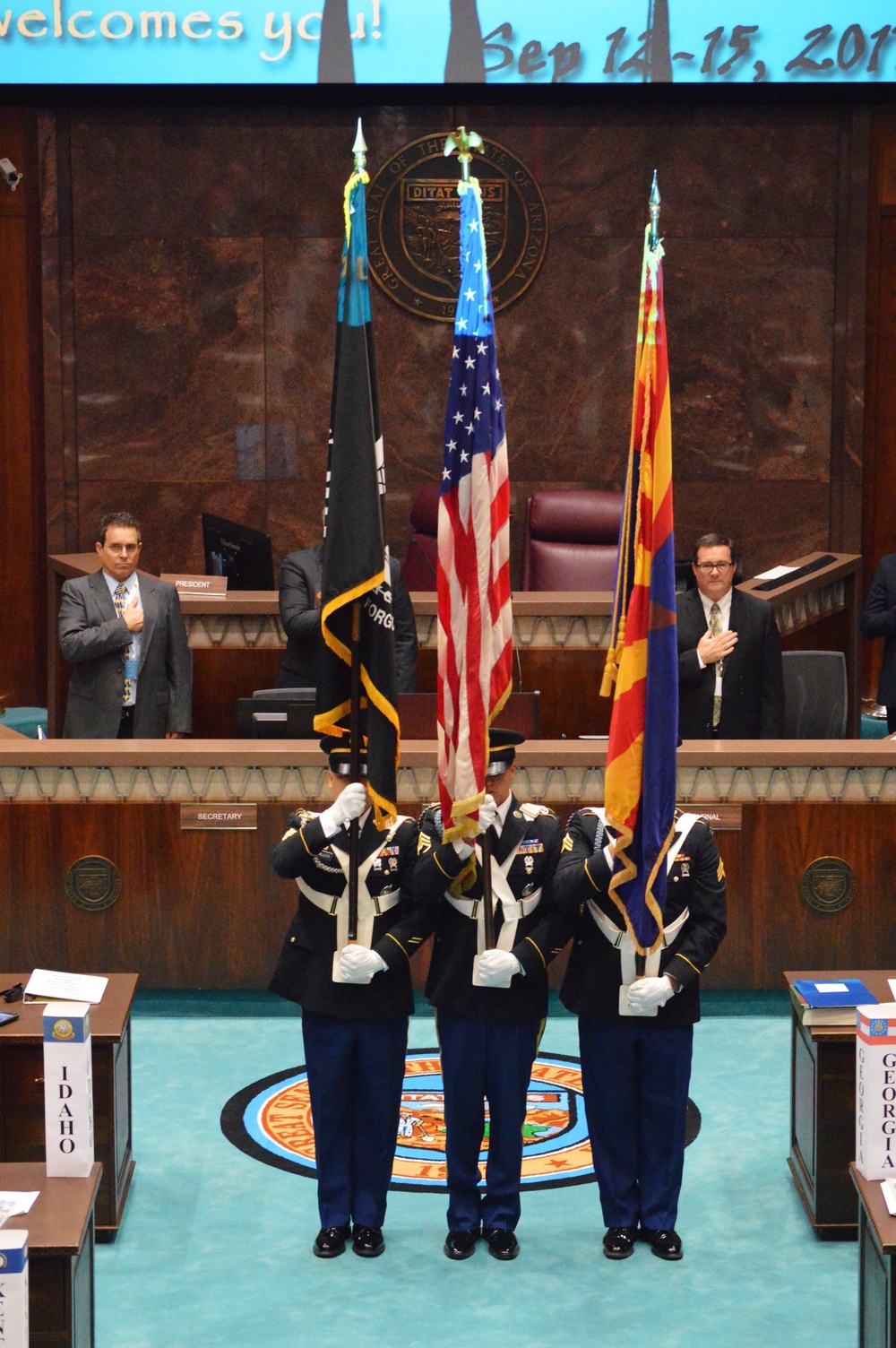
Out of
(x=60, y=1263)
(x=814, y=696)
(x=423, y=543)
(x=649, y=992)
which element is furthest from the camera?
(x=423, y=543)

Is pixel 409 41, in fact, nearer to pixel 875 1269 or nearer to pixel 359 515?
pixel 359 515

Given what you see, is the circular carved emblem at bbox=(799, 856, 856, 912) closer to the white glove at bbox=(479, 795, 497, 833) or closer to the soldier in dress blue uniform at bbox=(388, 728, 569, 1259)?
the soldier in dress blue uniform at bbox=(388, 728, 569, 1259)

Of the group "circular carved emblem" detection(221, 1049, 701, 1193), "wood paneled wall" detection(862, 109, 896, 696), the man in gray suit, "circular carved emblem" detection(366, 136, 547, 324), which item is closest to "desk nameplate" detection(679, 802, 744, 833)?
"circular carved emblem" detection(221, 1049, 701, 1193)

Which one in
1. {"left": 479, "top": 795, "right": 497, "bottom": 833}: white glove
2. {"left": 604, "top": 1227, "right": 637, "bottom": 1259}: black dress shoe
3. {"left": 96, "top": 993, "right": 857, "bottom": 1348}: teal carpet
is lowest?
{"left": 96, "top": 993, "right": 857, "bottom": 1348}: teal carpet

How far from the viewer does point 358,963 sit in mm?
4539

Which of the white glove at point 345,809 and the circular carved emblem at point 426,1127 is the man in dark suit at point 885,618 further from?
the white glove at point 345,809

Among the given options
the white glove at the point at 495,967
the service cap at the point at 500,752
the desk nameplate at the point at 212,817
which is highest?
the service cap at the point at 500,752

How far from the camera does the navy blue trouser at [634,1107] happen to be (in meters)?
4.63

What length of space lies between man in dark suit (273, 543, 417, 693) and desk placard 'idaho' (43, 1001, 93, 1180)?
12.3 feet

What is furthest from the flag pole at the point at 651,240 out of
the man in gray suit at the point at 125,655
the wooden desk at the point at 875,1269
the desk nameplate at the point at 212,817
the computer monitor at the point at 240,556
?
the computer monitor at the point at 240,556

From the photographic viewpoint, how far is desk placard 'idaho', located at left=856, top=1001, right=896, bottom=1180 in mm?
3855

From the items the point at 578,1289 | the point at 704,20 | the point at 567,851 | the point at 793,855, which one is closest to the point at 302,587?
the point at 793,855

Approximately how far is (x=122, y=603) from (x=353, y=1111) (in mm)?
3527

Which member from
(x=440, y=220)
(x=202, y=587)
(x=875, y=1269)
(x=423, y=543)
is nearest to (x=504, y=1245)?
(x=875, y=1269)
